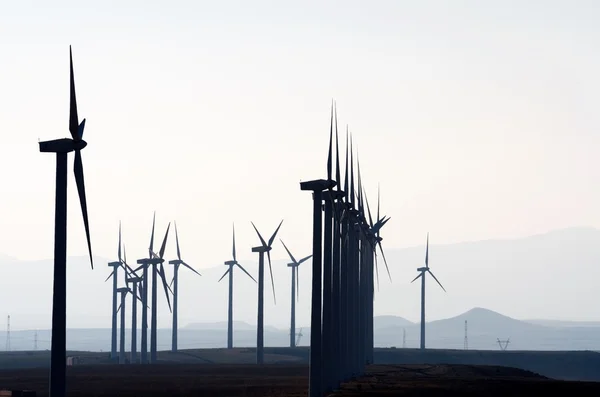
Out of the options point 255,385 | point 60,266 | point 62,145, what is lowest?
point 255,385

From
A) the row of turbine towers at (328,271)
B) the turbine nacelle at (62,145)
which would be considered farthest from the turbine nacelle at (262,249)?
the turbine nacelle at (62,145)

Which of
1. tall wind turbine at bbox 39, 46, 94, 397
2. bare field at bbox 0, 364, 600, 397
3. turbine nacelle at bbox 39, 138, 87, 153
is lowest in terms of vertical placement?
bare field at bbox 0, 364, 600, 397

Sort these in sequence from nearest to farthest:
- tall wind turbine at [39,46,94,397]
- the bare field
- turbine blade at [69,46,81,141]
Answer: tall wind turbine at [39,46,94,397] < turbine blade at [69,46,81,141] < the bare field

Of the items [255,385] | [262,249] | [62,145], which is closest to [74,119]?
[62,145]

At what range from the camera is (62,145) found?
2331 inches

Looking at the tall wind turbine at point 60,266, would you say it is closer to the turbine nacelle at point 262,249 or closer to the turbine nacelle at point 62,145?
the turbine nacelle at point 62,145

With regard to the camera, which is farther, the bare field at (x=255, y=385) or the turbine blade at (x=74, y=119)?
the bare field at (x=255, y=385)

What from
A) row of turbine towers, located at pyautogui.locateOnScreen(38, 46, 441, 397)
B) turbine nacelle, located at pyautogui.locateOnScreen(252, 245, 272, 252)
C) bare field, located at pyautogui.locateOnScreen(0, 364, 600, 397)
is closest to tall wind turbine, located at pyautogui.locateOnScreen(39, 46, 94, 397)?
row of turbine towers, located at pyautogui.locateOnScreen(38, 46, 441, 397)

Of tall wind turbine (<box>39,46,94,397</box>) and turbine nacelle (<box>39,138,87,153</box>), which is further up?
turbine nacelle (<box>39,138,87,153</box>)

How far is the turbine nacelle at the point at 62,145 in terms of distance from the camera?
59188mm

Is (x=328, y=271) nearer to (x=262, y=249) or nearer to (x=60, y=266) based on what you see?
(x=60, y=266)

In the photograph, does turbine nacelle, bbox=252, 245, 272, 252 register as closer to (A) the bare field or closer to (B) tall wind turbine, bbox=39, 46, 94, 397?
(A) the bare field

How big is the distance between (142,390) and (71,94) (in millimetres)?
51601

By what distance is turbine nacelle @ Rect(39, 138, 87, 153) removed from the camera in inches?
2330
